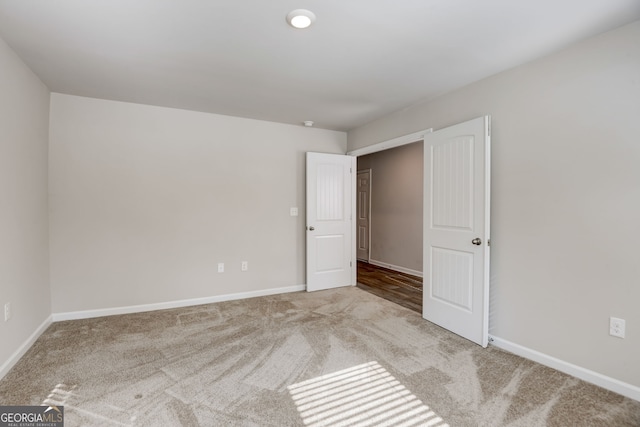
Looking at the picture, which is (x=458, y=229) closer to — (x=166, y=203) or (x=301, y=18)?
(x=301, y=18)

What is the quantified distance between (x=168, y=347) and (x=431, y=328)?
2.44 meters

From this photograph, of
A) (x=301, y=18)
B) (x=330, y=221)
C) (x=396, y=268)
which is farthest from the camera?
(x=396, y=268)

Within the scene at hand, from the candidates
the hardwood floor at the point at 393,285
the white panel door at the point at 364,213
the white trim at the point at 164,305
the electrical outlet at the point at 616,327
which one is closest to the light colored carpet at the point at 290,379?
the white trim at the point at 164,305

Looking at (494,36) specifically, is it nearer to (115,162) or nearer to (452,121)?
(452,121)

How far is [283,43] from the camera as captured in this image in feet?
7.00

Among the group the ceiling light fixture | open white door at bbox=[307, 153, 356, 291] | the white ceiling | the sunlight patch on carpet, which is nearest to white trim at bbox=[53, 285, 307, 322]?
open white door at bbox=[307, 153, 356, 291]

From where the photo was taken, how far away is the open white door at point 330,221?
4.25 metres

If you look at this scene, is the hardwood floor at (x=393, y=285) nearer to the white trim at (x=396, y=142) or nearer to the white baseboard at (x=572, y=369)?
the white baseboard at (x=572, y=369)

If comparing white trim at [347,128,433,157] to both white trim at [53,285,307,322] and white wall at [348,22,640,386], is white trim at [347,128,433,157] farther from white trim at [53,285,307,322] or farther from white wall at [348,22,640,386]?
white trim at [53,285,307,322]

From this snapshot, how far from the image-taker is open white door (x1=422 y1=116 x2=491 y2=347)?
2609 millimetres

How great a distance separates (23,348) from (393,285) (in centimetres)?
414

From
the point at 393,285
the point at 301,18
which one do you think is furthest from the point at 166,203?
the point at 393,285

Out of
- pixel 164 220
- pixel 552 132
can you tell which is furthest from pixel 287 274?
pixel 552 132

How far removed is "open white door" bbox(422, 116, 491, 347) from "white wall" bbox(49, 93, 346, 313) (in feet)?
6.14
